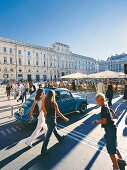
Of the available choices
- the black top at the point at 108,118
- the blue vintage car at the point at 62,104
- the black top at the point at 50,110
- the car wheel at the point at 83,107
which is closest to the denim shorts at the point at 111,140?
the black top at the point at 108,118

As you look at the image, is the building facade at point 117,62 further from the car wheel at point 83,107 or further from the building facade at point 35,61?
the car wheel at point 83,107

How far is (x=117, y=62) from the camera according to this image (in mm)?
141500

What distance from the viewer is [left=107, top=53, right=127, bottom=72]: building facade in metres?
139

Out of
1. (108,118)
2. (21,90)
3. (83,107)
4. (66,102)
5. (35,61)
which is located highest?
(35,61)

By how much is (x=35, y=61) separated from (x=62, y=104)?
73.0 metres

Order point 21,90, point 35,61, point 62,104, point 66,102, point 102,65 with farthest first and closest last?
point 102,65 → point 35,61 → point 21,90 → point 66,102 → point 62,104

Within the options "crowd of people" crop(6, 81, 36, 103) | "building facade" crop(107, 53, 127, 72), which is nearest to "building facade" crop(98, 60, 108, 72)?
"building facade" crop(107, 53, 127, 72)

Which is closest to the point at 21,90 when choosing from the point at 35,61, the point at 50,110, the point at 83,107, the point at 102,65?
the point at 83,107

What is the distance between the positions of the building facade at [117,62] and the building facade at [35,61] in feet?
149

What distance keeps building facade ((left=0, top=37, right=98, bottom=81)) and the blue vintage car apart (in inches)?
2363

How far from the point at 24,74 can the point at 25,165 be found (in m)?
72.3

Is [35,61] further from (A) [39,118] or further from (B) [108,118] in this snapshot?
(B) [108,118]

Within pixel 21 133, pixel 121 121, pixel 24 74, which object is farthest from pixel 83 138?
pixel 24 74

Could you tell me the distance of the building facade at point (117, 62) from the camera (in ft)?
455
